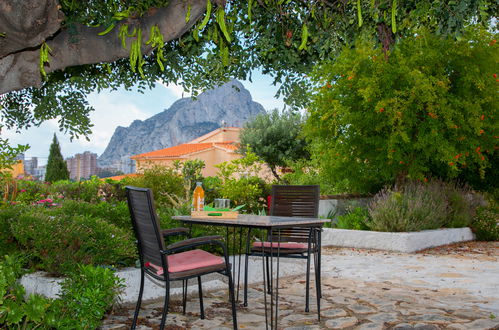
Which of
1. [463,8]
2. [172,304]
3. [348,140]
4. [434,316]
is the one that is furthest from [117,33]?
[348,140]

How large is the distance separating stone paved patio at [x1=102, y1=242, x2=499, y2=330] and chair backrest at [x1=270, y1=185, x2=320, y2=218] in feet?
3.20

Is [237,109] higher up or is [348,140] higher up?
[237,109]

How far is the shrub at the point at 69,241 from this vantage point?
4844 mm

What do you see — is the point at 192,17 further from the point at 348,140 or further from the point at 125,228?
the point at 348,140

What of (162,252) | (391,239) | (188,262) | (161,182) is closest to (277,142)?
(161,182)

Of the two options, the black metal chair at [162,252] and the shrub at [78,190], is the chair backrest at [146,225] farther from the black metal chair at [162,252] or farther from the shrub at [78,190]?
the shrub at [78,190]

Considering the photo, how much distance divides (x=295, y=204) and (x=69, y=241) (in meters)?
2.64

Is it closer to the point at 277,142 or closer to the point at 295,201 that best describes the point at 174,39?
the point at 295,201

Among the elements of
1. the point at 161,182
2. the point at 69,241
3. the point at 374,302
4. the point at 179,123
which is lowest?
the point at 374,302

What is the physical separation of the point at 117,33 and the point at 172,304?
310 centimetres

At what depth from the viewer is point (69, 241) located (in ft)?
16.0

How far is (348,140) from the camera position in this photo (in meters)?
11.9

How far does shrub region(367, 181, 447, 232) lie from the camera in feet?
33.8

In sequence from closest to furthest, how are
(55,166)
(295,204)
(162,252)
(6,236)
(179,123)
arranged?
(162,252) → (6,236) → (295,204) → (55,166) → (179,123)
